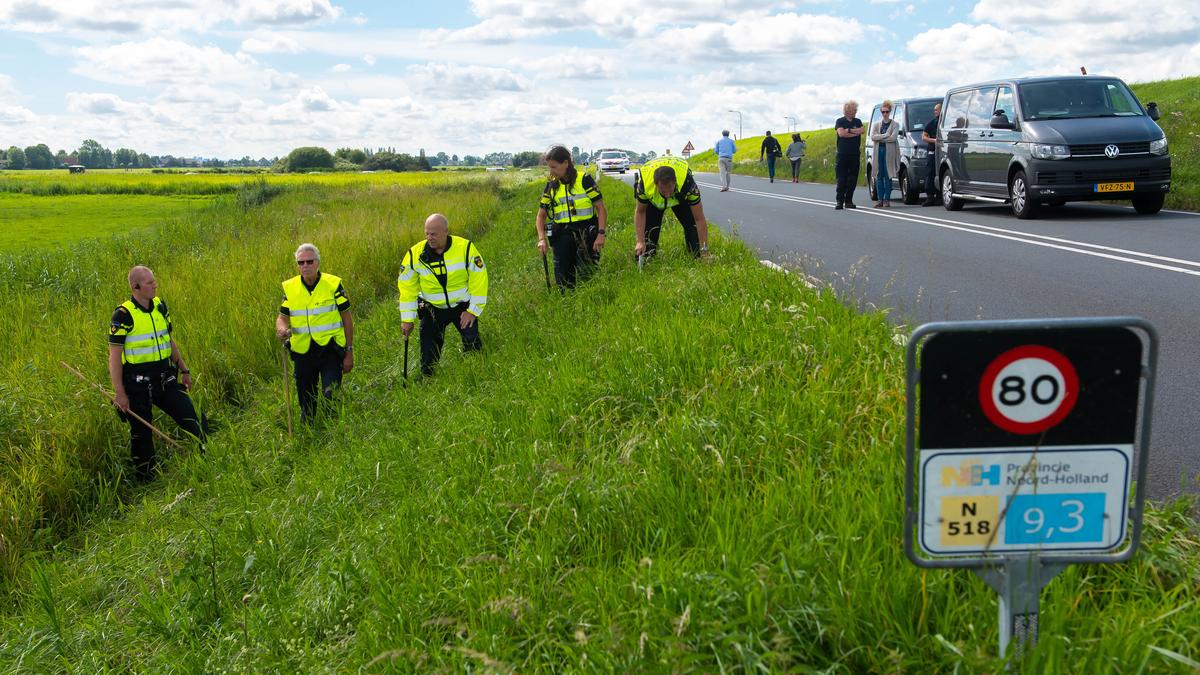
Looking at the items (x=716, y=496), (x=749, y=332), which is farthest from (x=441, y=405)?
(x=716, y=496)

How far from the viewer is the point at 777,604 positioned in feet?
8.75

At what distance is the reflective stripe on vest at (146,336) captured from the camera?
8.16 metres

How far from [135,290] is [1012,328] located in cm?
791

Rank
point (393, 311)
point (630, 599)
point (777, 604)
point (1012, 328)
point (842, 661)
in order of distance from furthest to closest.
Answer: point (393, 311)
point (630, 599)
point (777, 604)
point (842, 661)
point (1012, 328)

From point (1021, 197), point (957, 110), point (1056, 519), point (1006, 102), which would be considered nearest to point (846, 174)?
point (957, 110)

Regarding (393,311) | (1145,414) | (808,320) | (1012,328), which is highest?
(1012,328)

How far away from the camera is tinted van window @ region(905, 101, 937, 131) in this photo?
20500mm

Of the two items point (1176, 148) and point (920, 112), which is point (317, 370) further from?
point (1176, 148)

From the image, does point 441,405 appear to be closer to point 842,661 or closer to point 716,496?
point 716,496

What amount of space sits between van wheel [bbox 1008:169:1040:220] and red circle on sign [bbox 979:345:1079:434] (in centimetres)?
1368

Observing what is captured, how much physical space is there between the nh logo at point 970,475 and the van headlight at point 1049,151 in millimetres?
13277

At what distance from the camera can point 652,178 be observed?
9.47 m

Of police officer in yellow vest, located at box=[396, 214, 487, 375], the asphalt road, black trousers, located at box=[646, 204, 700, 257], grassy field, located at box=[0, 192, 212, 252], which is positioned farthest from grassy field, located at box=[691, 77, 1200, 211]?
grassy field, located at box=[0, 192, 212, 252]

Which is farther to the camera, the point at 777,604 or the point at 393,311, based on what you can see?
the point at 393,311
